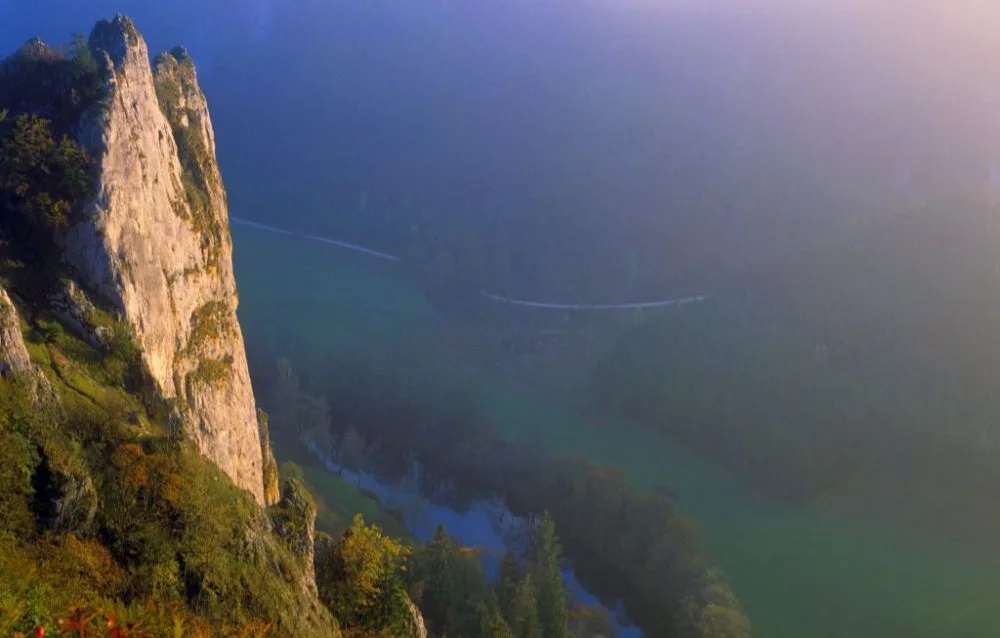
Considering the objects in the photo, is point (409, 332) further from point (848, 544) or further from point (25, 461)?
point (25, 461)

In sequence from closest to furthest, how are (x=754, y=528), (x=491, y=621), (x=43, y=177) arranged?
1. (x=43, y=177)
2. (x=491, y=621)
3. (x=754, y=528)

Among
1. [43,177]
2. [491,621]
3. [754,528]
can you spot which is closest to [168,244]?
[43,177]

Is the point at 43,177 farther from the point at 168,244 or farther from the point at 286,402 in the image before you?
the point at 286,402

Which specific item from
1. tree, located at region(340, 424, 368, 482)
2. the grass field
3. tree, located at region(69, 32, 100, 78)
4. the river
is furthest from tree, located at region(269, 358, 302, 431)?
tree, located at region(69, 32, 100, 78)

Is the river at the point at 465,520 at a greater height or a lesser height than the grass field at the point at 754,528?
lesser

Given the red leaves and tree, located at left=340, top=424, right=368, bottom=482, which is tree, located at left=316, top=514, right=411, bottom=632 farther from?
tree, located at left=340, top=424, right=368, bottom=482

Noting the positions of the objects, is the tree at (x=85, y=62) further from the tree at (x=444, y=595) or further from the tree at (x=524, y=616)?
the tree at (x=524, y=616)

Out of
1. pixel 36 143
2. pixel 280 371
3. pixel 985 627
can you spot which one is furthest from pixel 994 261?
pixel 36 143

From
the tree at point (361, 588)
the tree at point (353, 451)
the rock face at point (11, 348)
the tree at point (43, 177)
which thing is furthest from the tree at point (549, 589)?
the rock face at point (11, 348)
